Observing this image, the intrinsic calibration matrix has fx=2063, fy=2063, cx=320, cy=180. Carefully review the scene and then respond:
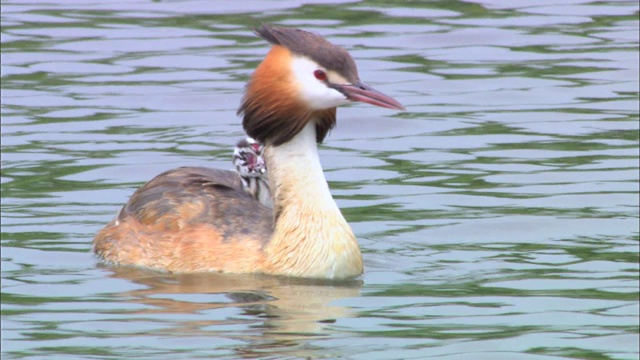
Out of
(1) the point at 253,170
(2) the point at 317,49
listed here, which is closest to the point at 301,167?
(2) the point at 317,49

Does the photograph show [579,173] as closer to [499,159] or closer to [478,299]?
[499,159]

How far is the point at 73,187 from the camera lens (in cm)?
1554

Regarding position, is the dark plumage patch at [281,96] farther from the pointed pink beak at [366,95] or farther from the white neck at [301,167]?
the pointed pink beak at [366,95]

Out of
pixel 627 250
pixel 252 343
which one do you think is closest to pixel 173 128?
pixel 627 250

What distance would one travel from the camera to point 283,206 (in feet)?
43.7

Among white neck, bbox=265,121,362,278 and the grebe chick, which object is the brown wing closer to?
the grebe chick

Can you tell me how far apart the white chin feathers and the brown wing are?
100 cm

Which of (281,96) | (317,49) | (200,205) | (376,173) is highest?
(317,49)

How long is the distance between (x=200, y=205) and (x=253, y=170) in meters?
0.74

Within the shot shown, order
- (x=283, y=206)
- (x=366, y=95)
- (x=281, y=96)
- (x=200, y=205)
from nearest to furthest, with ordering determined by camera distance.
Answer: (x=366, y=95) < (x=281, y=96) < (x=283, y=206) < (x=200, y=205)

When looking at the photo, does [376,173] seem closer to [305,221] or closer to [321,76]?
[305,221]

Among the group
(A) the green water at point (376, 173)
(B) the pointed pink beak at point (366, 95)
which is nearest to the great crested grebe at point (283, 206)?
(B) the pointed pink beak at point (366, 95)

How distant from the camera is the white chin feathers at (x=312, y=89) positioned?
12.8m

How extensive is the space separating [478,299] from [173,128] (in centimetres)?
607
